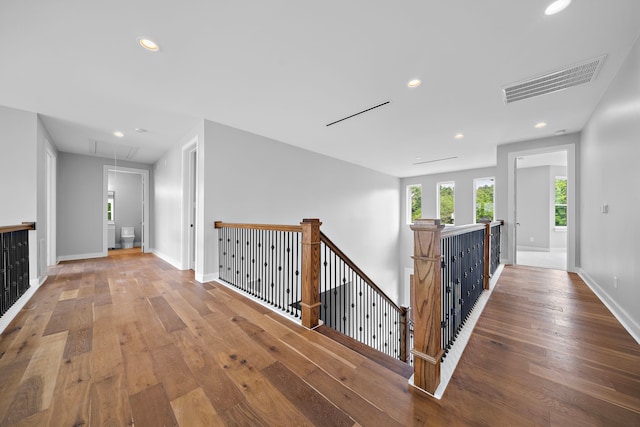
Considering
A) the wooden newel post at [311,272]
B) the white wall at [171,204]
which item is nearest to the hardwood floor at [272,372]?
the wooden newel post at [311,272]

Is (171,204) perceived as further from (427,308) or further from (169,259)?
(427,308)

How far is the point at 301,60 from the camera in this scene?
7.64 feet

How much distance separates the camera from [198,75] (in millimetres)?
2572

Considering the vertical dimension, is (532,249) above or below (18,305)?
below

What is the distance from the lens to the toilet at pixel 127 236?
7.39 m

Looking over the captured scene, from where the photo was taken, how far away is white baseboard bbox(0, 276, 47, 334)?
87.7 inches

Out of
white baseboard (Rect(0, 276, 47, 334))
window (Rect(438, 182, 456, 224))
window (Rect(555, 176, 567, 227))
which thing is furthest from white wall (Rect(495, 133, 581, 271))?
white baseboard (Rect(0, 276, 47, 334))

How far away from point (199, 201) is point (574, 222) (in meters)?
6.55

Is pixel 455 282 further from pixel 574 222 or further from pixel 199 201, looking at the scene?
pixel 574 222

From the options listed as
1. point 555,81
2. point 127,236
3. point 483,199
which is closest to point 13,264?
point 127,236

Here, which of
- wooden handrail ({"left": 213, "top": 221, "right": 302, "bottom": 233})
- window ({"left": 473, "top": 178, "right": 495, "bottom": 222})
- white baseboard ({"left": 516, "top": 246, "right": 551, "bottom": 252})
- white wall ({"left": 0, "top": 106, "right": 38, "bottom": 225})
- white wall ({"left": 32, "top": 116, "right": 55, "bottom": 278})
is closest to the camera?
wooden handrail ({"left": 213, "top": 221, "right": 302, "bottom": 233})

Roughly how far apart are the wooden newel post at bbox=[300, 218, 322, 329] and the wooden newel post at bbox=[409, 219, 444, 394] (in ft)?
3.38

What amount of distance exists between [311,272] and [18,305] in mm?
3299

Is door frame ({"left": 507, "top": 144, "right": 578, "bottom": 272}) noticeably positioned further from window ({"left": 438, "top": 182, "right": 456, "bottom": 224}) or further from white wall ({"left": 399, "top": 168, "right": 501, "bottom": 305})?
window ({"left": 438, "top": 182, "right": 456, "bottom": 224})
